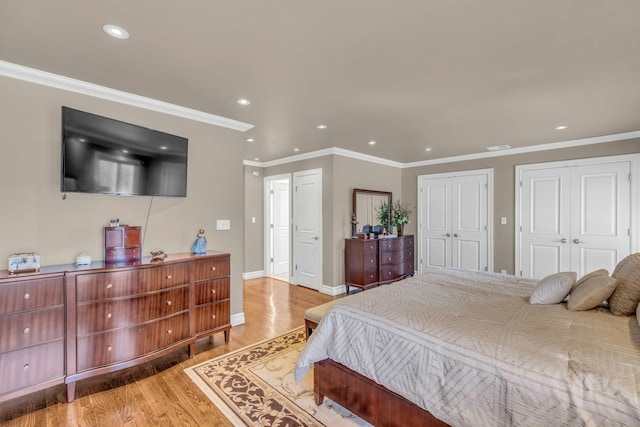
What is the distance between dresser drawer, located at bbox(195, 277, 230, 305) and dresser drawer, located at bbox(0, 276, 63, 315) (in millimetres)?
1000

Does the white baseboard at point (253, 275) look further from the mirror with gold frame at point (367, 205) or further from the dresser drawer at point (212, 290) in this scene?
the dresser drawer at point (212, 290)

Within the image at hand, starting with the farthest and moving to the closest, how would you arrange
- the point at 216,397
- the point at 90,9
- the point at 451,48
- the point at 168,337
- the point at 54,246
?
the point at 168,337 < the point at 54,246 < the point at 216,397 < the point at 451,48 < the point at 90,9

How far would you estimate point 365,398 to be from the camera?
1.76 m

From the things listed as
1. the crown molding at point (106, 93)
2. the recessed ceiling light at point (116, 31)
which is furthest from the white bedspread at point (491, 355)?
the crown molding at point (106, 93)

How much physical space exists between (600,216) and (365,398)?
4.56 meters

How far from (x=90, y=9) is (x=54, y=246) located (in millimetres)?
1794

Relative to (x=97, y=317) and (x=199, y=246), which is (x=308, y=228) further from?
(x=97, y=317)

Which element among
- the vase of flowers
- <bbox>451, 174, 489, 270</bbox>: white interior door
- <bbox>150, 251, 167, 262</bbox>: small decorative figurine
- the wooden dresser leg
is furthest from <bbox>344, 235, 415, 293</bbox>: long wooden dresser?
the wooden dresser leg

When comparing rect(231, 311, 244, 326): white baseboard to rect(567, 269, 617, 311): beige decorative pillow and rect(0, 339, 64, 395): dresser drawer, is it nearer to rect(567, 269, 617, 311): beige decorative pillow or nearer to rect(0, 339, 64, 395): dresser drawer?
rect(0, 339, 64, 395): dresser drawer

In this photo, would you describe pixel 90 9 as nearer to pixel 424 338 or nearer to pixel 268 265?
pixel 424 338

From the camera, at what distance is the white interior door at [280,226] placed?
6125 mm

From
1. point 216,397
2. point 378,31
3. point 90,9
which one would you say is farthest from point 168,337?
point 378,31

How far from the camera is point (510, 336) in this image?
4.76ft

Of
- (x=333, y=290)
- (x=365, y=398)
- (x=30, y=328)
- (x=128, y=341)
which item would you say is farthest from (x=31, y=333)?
(x=333, y=290)
